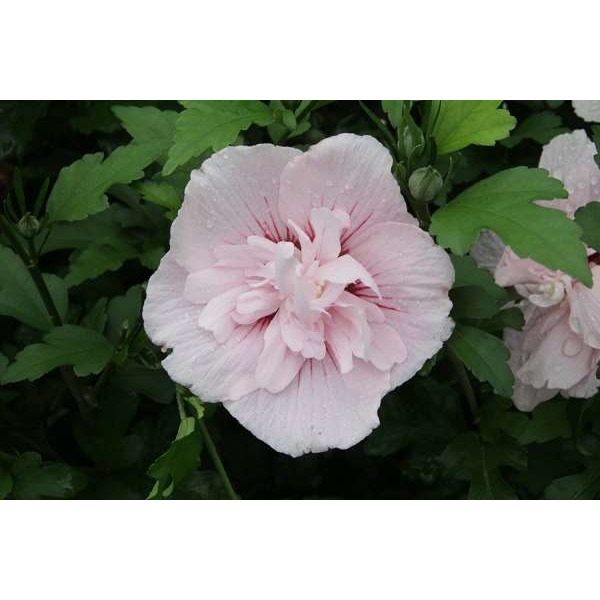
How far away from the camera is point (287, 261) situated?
89 cm

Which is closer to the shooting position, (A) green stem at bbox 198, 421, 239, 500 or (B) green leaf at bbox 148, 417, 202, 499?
(B) green leaf at bbox 148, 417, 202, 499

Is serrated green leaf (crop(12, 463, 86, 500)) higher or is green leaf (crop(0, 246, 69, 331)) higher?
green leaf (crop(0, 246, 69, 331))

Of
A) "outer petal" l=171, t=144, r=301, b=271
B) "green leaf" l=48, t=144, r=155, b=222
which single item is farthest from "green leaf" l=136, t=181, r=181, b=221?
"outer petal" l=171, t=144, r=301, b=271

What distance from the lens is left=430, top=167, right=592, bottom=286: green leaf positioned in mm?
867

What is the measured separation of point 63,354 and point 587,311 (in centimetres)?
67

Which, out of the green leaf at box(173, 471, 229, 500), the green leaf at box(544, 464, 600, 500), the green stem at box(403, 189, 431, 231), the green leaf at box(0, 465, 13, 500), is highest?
the green stem at box(403, 189, 431, 231)

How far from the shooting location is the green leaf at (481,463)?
1188mm

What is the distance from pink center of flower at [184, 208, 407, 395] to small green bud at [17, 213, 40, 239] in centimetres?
26

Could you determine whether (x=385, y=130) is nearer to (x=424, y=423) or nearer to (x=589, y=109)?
(x=589, y=109)

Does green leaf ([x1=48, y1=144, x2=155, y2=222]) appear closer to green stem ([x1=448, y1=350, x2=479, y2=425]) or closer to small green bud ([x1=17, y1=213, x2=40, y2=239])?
small green bud ([x1=17, y1=213, x2=40, y2=239])

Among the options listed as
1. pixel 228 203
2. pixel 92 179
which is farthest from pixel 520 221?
pixel 92 179

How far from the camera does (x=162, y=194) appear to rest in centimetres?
106
